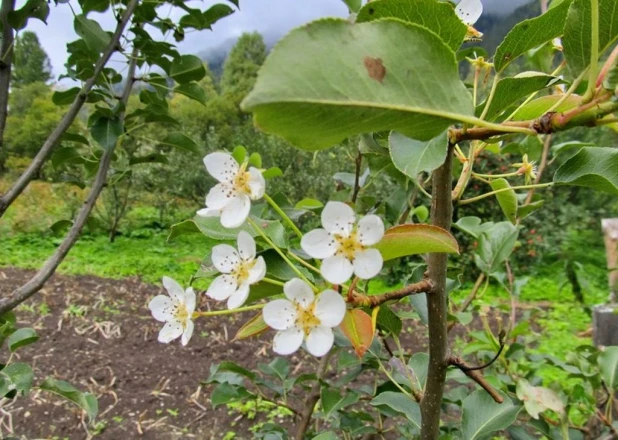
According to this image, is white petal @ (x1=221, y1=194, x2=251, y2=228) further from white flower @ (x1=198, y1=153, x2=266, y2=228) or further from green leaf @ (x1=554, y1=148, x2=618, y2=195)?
green leaf @ (x1=554, y1=148, x2=618, y2=195)

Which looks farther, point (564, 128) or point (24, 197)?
point (24, 197)

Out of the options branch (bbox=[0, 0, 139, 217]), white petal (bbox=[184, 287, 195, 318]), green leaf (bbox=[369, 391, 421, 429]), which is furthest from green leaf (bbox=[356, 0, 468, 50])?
branch (bbox=[0, 0, 139, 217])

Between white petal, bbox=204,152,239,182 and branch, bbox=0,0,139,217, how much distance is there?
0.57 metres

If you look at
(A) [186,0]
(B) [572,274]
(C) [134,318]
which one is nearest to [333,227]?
(A) [186,0]

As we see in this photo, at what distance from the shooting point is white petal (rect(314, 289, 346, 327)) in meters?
0.40

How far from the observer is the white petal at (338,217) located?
43cm

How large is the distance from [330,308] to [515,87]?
0.24 m

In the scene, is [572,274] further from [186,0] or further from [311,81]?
[311,81]

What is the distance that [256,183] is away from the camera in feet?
1.47

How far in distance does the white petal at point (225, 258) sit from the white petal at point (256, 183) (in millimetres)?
68

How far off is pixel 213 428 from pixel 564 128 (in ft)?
7.62

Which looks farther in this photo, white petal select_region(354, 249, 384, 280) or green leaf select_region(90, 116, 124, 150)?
green leaf select_region(90, 116, 124, 150)

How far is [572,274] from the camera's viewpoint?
4.03m

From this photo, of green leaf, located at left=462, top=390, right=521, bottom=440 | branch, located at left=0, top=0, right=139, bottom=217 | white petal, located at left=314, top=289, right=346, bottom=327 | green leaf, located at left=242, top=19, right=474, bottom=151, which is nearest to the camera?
green leaf, located at left=242, top=19, right=474, bottom=151
